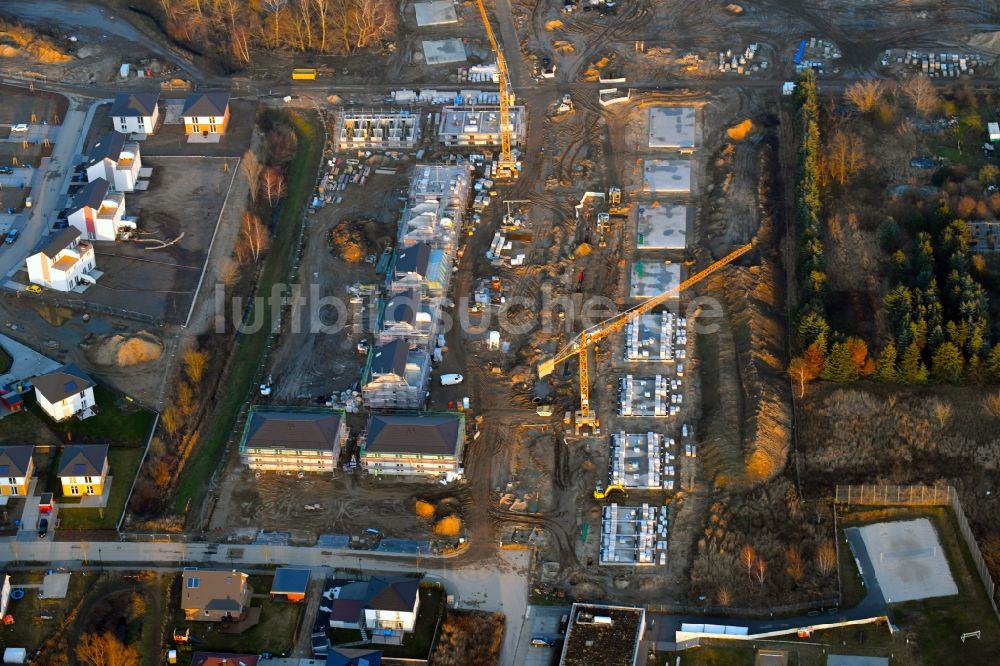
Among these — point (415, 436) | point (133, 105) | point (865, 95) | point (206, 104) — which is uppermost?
point (865, 95)

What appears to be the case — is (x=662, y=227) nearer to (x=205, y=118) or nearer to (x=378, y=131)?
(x=378, y=131)

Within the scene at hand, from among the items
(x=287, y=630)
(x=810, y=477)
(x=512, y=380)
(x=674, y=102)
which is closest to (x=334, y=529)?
(x=287, y=630)

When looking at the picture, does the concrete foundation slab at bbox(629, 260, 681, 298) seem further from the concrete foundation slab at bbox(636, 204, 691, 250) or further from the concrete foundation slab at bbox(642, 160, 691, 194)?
the concrete foundation slab at bbox(642, 160, 691, 194)

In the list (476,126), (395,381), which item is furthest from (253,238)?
(476,126)

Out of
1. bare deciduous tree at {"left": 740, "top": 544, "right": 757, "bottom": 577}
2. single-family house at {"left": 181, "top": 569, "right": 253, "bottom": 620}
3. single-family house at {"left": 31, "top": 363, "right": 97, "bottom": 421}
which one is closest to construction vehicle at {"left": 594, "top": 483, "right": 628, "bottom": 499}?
bare deciduous tree at {"left": 740, "top": 544, "right": 757, "bottom": 577}

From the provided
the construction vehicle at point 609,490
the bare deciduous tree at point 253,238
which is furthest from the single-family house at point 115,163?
the construction vehicle at point 609,490

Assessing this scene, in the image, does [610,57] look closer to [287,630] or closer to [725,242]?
[725,242]
